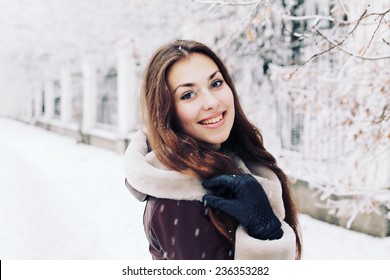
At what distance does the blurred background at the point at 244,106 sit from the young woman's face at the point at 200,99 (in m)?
0.54

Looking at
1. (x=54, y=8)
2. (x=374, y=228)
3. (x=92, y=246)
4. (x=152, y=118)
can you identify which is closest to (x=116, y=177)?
(x=92, y=246)

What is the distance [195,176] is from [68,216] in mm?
2350

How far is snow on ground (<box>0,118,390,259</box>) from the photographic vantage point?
2.35m

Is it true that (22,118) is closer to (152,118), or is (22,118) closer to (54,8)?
(54,8)

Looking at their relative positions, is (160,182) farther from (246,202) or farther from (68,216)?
(68,216)

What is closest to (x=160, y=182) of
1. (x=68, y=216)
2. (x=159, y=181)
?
(x=159, y=181)

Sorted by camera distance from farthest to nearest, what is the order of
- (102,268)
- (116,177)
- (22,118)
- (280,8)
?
(116,177)
(22,118)
(280,8)
(102,268)

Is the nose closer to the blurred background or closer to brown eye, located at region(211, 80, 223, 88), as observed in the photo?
brown eye, located at region(211, 80, 223, 88)

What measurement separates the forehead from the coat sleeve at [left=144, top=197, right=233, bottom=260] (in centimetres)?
34

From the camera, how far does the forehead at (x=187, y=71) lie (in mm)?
1110

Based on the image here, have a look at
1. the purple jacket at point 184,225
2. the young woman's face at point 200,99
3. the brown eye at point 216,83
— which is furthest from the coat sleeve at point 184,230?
the brown eye at point 216,83

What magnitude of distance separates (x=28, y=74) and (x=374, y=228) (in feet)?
10.5

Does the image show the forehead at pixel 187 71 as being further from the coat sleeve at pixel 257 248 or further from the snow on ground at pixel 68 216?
the snow on ground at pixel 68 216

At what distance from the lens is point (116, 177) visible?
4.07 m
